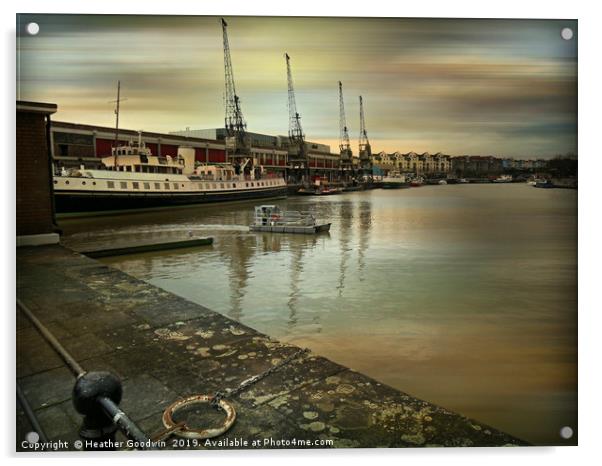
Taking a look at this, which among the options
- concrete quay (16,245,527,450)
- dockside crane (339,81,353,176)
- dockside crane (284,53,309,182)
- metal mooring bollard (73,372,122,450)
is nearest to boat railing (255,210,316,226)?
dockside crane (284,53,309,182)

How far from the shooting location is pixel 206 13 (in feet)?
10.1

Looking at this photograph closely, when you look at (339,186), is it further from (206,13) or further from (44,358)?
(44,358)

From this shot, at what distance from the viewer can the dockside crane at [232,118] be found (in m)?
3.33

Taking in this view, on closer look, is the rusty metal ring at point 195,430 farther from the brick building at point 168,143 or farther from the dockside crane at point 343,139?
the brick building at point 168,143

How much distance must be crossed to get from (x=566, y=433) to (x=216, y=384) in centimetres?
217

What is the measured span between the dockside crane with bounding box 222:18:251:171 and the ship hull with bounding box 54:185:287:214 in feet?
19.6

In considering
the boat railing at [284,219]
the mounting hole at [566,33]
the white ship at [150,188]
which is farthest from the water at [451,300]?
the white ship at [150,188]

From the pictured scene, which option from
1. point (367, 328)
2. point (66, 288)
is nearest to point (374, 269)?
point (367, 328)

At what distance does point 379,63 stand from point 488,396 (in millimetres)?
2508

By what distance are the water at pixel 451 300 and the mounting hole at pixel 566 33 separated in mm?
1059

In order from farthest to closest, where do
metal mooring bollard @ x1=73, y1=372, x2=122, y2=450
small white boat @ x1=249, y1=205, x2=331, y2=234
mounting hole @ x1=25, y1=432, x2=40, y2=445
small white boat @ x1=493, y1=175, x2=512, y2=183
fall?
small white boat @ x1=249, y1=205, x2=331, y2=234
small white boat @ x1=493, y1=175, x2=512, y2=183
mounting hole @ x1=25, y1=432, x2=40, y2=445
metal mooring bollard @ x1=73, y1=372, x2=122, y2=450

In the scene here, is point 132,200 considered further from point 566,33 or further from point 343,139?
point 566,33

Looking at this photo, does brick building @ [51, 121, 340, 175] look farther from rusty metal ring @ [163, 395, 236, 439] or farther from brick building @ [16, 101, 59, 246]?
rusty metal ring @ [163, 395, 236, 439]

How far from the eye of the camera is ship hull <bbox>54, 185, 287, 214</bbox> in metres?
12.8
